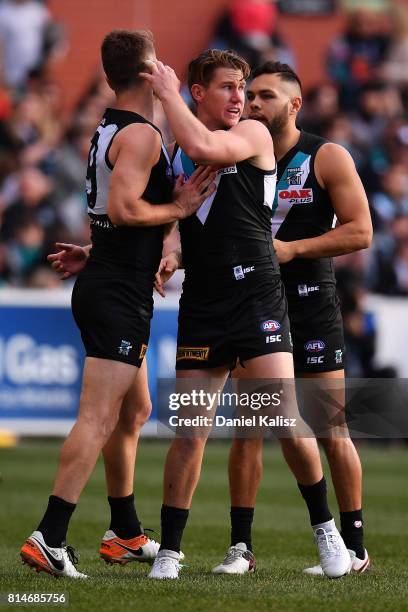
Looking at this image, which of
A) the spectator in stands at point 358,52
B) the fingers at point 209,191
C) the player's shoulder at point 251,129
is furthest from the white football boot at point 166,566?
the spectator in stands at point 358,52

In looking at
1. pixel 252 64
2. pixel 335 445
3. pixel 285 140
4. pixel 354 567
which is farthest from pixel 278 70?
pixel 252 64

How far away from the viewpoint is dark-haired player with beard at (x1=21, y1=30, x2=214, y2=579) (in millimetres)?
5574

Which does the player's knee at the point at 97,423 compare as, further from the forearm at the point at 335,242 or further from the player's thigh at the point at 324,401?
the forearm at the point at 335,242

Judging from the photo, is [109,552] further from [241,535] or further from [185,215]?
[185,215]

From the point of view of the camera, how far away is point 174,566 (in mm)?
5832

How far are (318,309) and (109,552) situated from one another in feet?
5.33

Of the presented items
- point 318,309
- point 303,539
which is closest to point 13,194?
point 303,539

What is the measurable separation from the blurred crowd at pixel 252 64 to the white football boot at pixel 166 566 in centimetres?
1060

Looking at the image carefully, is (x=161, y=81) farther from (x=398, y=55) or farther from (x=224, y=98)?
(x=398, y=55)

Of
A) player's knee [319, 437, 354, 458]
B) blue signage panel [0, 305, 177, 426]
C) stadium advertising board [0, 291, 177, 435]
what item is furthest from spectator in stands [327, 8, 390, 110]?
player's knee [319, 437, 354, 458]

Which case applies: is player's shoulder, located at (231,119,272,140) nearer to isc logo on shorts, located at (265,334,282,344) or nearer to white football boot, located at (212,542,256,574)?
isc logo on shorts, located at (265,334,282,344)

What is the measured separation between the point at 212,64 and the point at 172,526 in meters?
2.12

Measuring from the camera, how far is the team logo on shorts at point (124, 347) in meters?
5.65

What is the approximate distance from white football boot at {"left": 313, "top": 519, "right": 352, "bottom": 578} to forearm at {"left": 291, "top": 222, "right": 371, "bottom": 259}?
1326 millimetres
